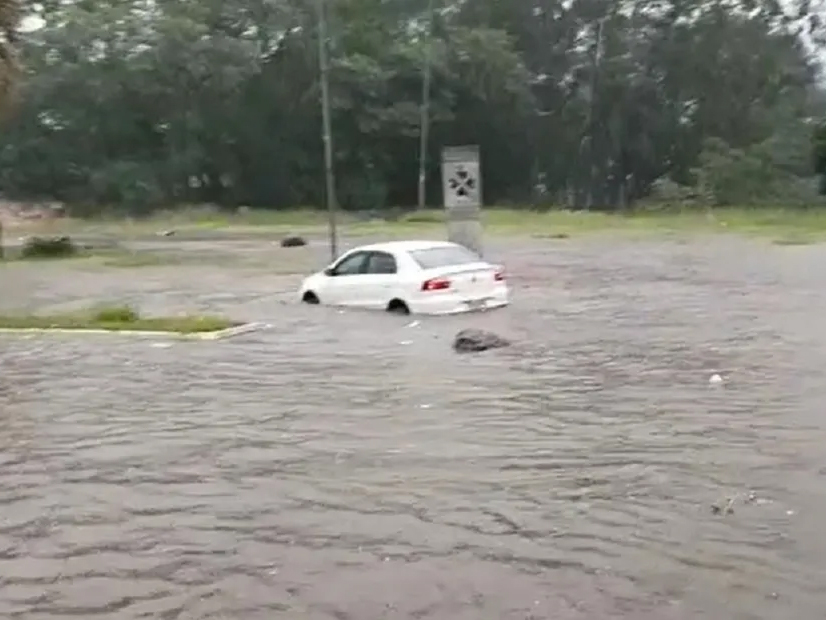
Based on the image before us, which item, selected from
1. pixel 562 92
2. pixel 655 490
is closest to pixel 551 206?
pixel 562 92

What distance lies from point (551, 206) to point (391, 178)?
28.3 ft

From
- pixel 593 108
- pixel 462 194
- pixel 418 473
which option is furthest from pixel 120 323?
pixel 593 108

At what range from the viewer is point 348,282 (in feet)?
80.3

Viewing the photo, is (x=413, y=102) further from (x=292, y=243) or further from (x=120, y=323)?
(x=120, y=323)

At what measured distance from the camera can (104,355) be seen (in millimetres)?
19328

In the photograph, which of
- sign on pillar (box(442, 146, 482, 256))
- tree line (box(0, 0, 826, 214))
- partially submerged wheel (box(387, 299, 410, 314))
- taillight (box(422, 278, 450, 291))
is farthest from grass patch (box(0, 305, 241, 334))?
tree line (box(0, 0, 826, 214))

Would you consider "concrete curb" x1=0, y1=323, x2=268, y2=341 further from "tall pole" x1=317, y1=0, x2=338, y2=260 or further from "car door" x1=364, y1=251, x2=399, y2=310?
"tall pole" x1=317, y1=0, x2=338, y2=260

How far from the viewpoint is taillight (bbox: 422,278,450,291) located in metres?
22.8

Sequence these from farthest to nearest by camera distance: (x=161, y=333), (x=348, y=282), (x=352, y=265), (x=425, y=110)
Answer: (x=425, y=110), (x=352, y=265), (x=348, y=282), (x=161, y=333)

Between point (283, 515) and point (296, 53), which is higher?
point (296, 53)

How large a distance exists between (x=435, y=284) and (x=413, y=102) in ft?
177

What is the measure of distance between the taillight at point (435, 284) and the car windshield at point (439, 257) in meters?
0.28

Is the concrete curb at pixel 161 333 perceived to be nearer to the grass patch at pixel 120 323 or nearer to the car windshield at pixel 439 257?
the grass patch at pixel 120 323

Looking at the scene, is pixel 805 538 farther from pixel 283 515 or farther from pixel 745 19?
pixel 745 19
